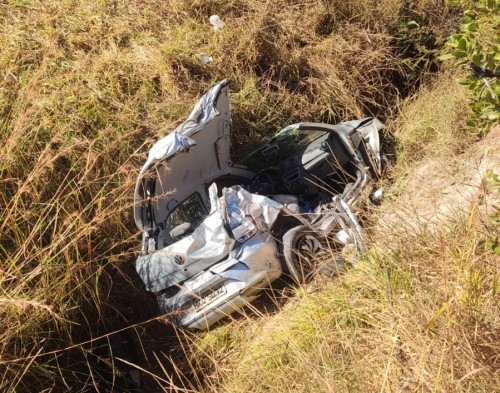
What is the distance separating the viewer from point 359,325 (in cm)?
423

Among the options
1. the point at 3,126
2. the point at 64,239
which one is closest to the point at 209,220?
the point at 64,239

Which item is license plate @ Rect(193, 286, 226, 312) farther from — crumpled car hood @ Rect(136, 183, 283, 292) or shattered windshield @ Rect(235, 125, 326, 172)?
shattered windshield @ Rect(235, 125, 326, 172)

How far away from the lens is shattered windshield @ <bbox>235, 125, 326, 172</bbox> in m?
6.96

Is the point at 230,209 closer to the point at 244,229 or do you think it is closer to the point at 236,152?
the point at 244,229

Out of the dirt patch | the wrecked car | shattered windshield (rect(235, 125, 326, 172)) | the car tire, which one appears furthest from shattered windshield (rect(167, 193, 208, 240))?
the dirt patch

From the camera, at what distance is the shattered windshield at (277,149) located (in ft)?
22.8

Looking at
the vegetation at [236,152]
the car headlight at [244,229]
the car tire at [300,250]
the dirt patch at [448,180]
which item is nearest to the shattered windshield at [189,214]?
the vegetation at [236,152]

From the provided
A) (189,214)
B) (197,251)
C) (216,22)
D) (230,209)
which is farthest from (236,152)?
(197,251)

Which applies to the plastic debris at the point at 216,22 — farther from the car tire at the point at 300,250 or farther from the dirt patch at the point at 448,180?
the car tire at the point at 300,250

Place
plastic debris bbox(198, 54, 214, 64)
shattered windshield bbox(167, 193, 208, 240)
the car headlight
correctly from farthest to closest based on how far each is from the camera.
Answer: plastic debris bbox(198, 54, 214, 64)
shattered windshield bbox(167, 193, 208, 240)
the car headlight

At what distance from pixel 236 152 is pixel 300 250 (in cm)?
231

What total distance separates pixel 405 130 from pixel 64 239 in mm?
4917

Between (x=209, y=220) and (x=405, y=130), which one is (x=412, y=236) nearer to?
(x=209, y=220)

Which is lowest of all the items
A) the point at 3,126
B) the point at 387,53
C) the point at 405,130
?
the point at 405,130
